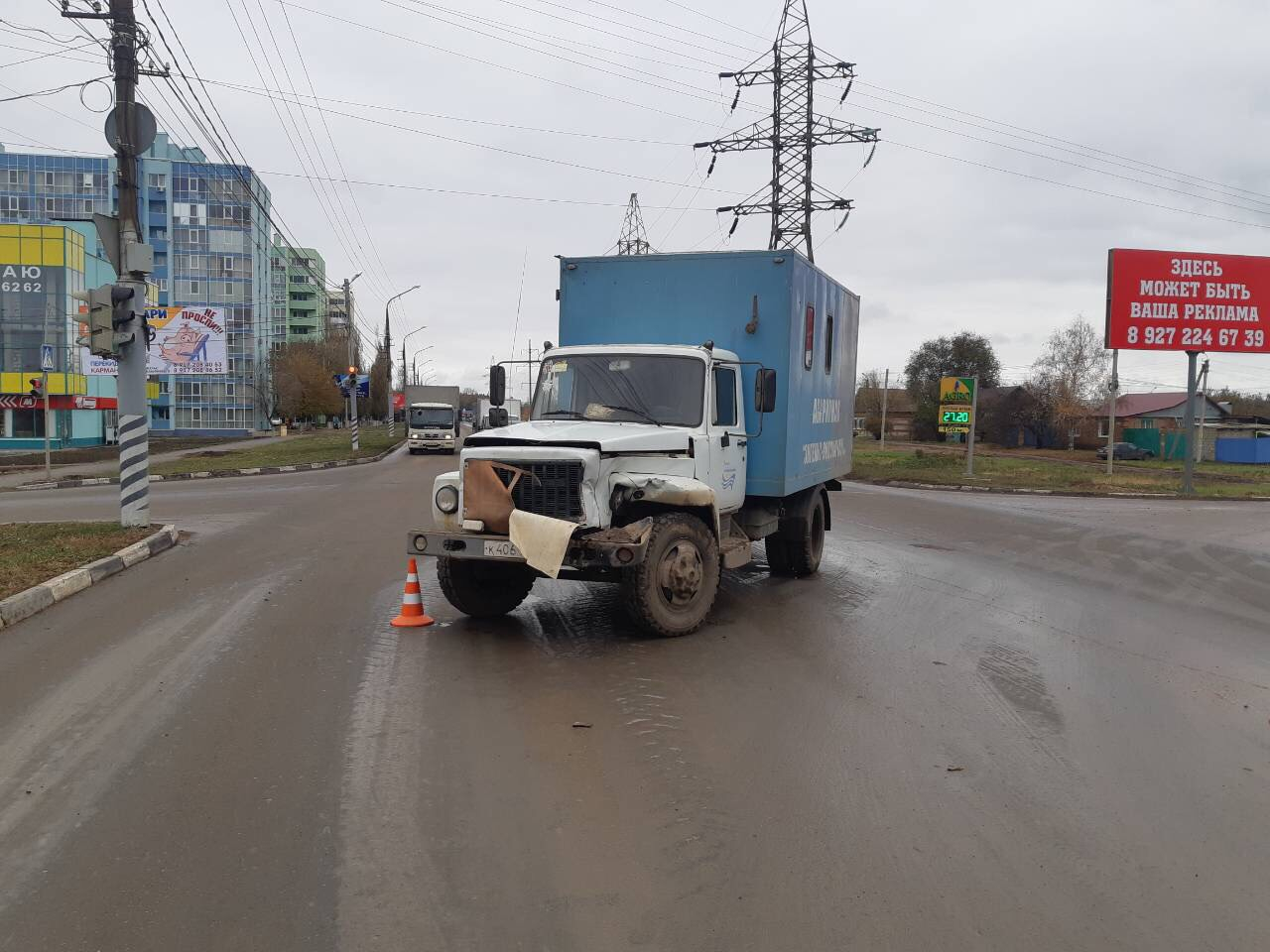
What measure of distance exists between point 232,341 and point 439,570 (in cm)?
8177

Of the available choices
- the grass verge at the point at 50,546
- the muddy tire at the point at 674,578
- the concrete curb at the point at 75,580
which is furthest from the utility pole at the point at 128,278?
the muddy tire at the point at 674,578

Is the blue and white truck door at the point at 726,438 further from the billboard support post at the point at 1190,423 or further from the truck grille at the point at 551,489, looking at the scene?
the billboard support post at the point at 1190,423

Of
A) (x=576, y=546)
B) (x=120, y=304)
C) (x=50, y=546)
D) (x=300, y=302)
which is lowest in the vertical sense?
(x=50, y=546)

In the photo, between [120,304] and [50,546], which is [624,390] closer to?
[50,546]

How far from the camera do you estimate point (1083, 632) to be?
8.24 meters

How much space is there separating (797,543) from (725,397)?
2672mm

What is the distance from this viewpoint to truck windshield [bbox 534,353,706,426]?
821cm

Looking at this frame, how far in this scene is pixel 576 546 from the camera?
695cm

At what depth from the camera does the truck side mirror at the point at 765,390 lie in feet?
27.6

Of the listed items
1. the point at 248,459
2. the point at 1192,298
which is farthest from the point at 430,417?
the point at 1192,298

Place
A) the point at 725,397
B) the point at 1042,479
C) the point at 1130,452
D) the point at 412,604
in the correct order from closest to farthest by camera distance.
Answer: the point at 412,604
the point at 725,397
the point at 1042,479
the point at 1130,452

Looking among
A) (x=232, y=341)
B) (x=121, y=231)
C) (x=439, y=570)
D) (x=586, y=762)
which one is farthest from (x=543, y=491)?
(x=232, y=341)

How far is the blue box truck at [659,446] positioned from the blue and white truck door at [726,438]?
0.07 ft

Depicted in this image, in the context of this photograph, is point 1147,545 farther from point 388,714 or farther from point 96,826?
point 96,826
